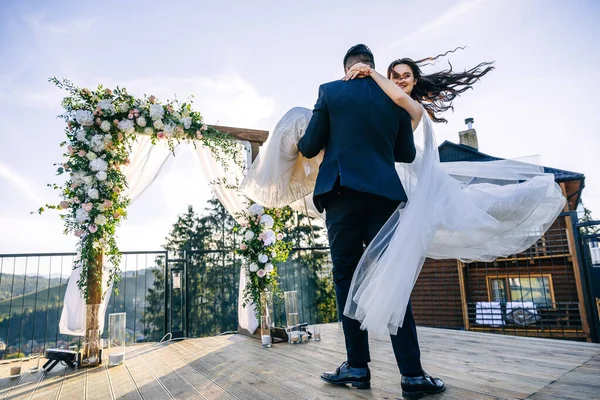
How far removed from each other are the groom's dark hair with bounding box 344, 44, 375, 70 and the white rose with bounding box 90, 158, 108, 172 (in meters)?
2.56

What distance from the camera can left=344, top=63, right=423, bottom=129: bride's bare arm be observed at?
1676 mm

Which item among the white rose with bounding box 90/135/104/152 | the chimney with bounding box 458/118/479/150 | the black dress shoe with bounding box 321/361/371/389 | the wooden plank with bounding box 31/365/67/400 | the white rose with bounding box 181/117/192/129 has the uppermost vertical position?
the chimney with bounding box 458/118/479/150

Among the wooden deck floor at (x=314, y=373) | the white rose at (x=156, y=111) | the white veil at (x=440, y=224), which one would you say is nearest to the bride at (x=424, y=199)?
the white veil at (x=440, y=224)

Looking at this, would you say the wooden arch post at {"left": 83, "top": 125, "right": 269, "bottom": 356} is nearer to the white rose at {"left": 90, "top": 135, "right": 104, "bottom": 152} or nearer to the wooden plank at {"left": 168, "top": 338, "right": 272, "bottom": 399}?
the wooden plank at {"left": 168, "top": 338, "right": 272, "bottom": 399}

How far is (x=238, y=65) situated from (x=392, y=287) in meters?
4.63

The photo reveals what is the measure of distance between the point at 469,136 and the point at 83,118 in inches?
504

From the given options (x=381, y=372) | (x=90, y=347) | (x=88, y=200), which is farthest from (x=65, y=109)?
(x=381, y=372)

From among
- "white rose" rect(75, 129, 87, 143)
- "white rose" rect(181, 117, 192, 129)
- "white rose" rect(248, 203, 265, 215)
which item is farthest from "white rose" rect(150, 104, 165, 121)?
"white rose" rect(248, 203, 265, 215)

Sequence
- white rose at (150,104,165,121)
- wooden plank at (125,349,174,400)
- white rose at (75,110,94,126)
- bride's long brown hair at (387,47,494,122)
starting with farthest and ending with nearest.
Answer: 1. white rose at (150,104,165,121)
2. white rose at (75,110,94,126)
3. bride's long brown hair at (387,47,494,122)
4. wooden plank at (125,349,174,400)

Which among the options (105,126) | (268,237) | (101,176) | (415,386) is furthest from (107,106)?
(415,386)

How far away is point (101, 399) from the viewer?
1.89 metres

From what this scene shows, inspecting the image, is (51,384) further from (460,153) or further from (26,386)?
(460,153)

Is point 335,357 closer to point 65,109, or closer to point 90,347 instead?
point 90,347

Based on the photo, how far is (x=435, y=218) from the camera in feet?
4.94
